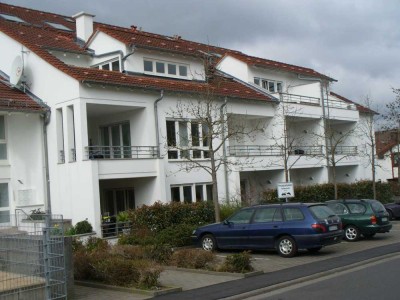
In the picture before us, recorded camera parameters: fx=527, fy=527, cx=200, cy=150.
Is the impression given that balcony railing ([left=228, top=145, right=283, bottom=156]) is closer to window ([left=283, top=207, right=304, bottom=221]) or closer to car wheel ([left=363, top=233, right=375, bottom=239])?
car wheel ([left=363, top=233, right=375, bottom=239])

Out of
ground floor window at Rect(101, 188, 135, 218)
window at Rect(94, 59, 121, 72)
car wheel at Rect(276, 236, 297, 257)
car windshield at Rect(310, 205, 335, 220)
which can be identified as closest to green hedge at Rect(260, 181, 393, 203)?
ground floor window at Rect(101, 188, 135, 218)

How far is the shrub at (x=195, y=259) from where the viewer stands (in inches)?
544

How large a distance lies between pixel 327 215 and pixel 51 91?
12491mm

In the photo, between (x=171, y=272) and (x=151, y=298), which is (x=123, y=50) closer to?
(x=171, y=272)

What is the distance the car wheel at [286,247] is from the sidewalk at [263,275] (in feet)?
0.77

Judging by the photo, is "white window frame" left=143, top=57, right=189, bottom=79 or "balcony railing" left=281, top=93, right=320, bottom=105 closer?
"white window frame" left=143, top=57, right=189, bottom=79

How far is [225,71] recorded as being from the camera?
33.2m

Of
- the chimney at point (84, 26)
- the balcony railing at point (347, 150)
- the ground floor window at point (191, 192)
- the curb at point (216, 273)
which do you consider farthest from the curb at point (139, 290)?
the balcony railing at point (347, 150)

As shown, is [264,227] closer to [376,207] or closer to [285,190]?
[285,190]

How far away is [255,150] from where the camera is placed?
29.6 metres

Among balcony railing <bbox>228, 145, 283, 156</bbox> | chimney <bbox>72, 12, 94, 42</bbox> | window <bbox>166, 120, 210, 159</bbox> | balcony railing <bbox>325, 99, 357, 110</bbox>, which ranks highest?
chimney <bbox>72, 12, 94, 42</bbox>

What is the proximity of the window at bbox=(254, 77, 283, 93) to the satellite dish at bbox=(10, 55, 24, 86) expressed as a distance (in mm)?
15275

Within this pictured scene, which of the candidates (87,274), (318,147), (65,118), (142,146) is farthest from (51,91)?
(318,147)

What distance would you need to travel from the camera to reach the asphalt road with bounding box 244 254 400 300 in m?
9.56
